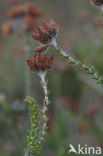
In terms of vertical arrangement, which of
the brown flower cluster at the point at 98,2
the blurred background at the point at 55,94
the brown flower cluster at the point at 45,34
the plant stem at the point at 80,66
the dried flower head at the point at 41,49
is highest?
the blurred background at the point at 55,94

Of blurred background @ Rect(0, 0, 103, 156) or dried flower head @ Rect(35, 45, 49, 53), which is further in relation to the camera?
blurred background @ Rect(0, 0, 103, 156)

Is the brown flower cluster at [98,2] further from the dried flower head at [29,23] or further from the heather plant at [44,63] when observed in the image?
the dried flower head at [29,23]

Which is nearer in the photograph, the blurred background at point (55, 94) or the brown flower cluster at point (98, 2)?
the brown flower cluster at point (98, 2)

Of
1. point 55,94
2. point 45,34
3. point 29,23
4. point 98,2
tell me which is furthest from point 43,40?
point 55,94

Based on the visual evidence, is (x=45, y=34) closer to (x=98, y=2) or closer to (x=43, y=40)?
(x=43, y=40)

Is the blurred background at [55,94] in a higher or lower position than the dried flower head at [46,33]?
higher

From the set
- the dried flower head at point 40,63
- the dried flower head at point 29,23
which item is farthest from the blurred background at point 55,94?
the dried flower head at point 40,63

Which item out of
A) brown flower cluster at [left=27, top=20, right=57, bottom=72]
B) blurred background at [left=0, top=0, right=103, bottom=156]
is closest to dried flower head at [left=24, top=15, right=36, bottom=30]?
blurred background at [left=0, top=0, right=103, bottom=156]

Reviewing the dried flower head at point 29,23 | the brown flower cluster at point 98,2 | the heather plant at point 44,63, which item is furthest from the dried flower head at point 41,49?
the dried flower head at point 29,23

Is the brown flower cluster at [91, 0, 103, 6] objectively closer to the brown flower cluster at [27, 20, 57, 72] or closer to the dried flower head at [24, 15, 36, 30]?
the brown flower cluster at [27, 20, 57, 72]
